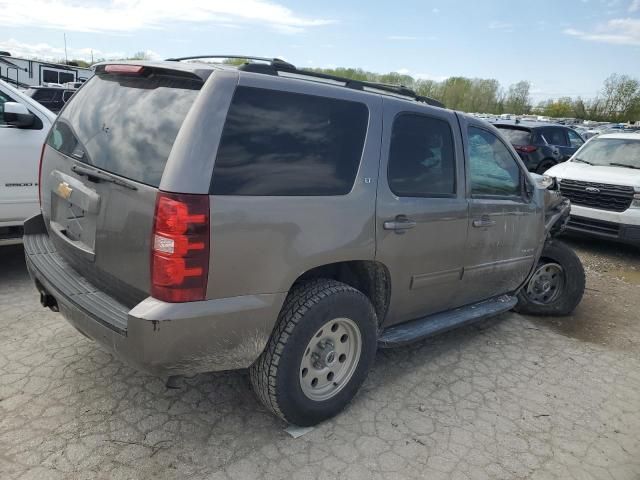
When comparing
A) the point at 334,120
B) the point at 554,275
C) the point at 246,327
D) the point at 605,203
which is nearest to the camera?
the point at 246,327

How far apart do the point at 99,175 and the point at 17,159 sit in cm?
263

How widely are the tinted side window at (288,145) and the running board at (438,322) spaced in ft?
3.57

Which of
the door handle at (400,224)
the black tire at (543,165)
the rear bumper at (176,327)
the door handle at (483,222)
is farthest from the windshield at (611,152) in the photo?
the rear bumper at (176,327)

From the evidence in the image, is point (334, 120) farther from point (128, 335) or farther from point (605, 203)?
point (605, 203)

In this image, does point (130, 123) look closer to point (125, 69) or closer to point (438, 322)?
point (125, 69)

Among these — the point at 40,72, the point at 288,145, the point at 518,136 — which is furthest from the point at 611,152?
the point at 40,72

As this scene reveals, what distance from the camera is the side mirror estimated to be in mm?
4402

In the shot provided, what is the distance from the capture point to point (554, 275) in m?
5.05

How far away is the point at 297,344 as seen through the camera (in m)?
2.64

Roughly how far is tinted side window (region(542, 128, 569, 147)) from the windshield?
380 centimetres

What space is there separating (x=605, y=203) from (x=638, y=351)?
150 inches

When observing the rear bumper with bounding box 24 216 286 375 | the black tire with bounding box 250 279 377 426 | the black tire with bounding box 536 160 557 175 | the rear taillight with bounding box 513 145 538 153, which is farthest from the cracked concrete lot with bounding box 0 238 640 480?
the black tire with bounding box 536 160 557 175

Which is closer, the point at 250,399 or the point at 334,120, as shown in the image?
the point at 334,120

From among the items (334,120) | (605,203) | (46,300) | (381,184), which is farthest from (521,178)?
(605,203)
